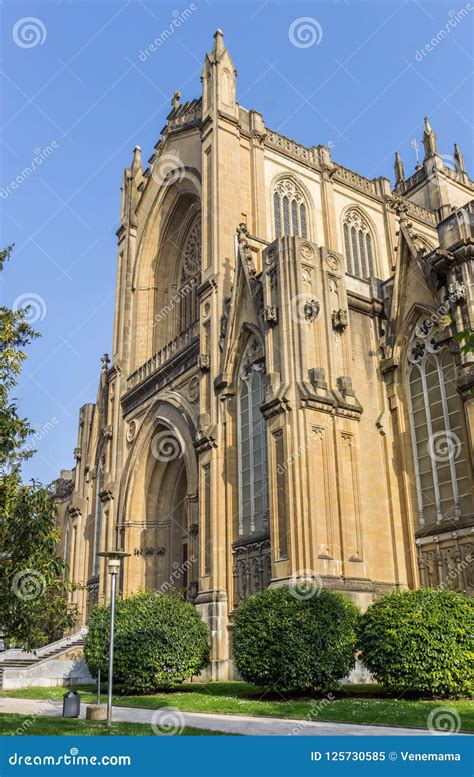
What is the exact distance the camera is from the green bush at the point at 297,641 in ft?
53.8

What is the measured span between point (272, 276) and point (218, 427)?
5989mm

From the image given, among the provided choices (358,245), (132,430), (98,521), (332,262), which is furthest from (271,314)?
(98,521)

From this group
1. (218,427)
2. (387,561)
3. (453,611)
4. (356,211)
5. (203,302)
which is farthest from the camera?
(356,211)

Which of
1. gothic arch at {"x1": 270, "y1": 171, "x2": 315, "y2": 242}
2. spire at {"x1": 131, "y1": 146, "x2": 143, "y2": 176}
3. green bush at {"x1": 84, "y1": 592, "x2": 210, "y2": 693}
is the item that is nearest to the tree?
green bush at {"x1": 84, "y1": 592, "x2": 210, "y2": 693}

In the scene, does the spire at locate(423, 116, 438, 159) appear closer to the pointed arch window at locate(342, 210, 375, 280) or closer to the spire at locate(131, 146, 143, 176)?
the pointed arch window at locate(342, 210, 375, 280)

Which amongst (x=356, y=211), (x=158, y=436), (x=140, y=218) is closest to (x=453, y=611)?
(x=158, y=436)

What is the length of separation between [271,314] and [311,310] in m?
1.32

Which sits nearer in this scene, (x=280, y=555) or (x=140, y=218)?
(x=280, y=555)

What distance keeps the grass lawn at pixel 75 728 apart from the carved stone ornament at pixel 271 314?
13.7 m

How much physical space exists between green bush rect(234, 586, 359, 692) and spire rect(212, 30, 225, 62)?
A: 25.8m

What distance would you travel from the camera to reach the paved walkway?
36.0 ft

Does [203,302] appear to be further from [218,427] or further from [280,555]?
[280,555]

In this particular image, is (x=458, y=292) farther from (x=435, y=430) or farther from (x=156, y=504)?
(x=156, y=504)

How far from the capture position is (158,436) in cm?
3362
